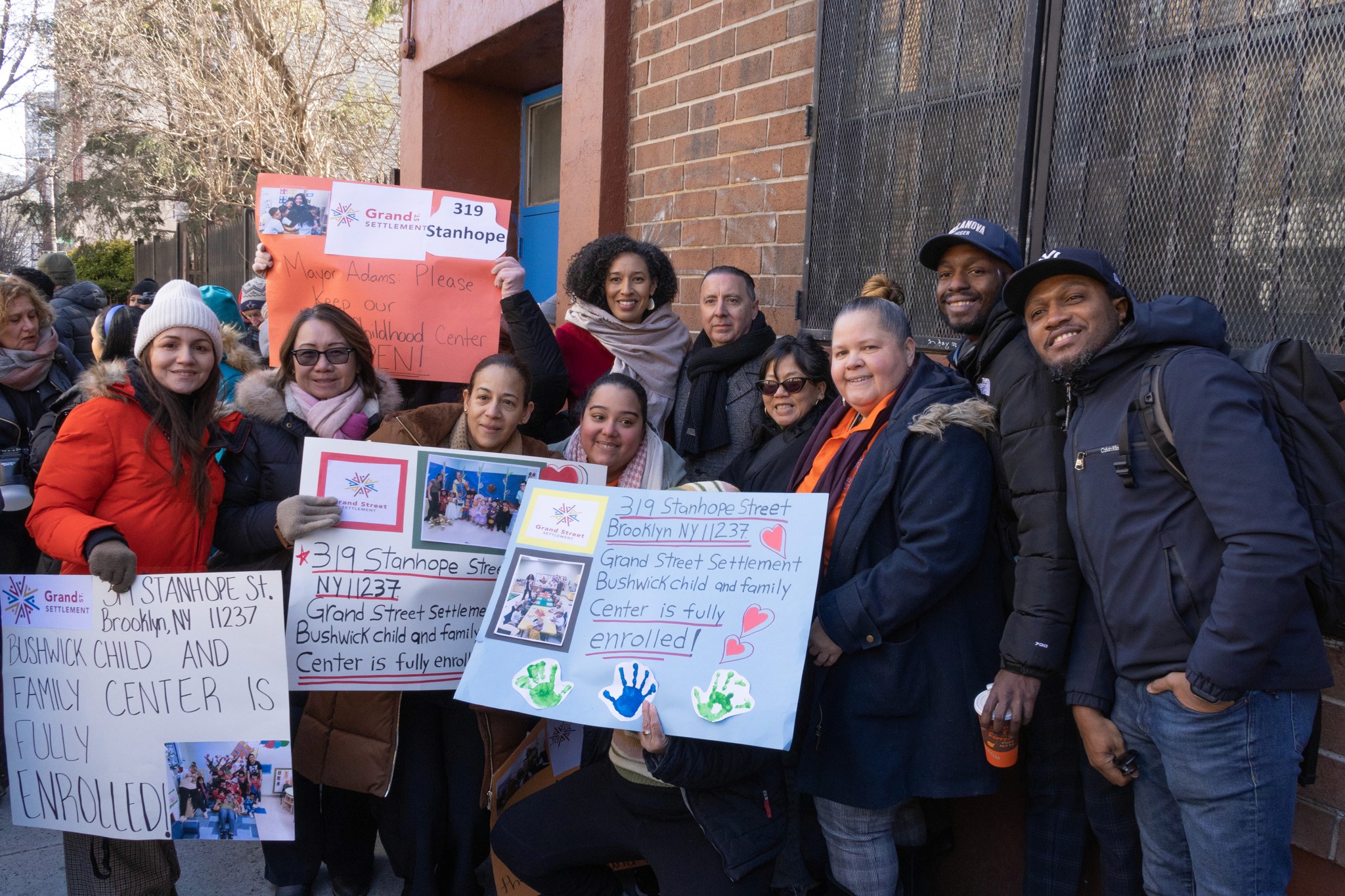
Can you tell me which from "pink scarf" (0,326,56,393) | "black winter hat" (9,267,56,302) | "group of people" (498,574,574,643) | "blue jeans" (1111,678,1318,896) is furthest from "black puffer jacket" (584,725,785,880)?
"black winter hat" (9,267,56,302)

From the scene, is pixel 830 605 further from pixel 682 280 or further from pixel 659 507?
pixel 682 280

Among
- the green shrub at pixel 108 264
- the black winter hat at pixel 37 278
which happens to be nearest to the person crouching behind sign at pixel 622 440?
the black winter hat at pixel 37 278

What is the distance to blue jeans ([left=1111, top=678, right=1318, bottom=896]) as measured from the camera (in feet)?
6.35

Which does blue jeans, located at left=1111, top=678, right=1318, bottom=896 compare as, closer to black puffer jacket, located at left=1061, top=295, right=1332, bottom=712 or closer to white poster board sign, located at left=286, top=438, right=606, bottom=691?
black puffer jacket, located at left=1061, top=295, right=1332, bottom=712

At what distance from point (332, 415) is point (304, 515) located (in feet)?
1.83

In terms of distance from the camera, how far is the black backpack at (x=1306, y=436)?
6.15ft

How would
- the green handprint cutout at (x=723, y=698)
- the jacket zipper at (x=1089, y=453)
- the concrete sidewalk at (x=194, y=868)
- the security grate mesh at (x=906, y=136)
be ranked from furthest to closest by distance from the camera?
the security grate mesh at (x=906, y=136) < the concrete sidewalk at (x=194, y=868) < the green handprint cutout at (x=723, y=698) < the jacket zipper at (x=1089, y=453)

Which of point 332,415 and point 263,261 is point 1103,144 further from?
point 263,261

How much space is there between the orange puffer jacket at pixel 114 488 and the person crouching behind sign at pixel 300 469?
0.23 meters

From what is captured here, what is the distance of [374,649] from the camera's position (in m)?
2.73

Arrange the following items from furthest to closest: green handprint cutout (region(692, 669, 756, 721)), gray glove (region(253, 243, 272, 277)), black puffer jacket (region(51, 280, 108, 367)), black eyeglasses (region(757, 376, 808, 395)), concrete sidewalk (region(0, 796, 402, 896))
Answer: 1. black puffer jacket (region(51, 280, 108, 367))
2. gray glove (region(253, 243, 272, 277))
3. concrete sidewalk (region(0, 796, 402, 896))
4. black eyeglasses (region(757, 376, 808, 395))
5. green handprint cutout (region(692, 669, 756, 721))

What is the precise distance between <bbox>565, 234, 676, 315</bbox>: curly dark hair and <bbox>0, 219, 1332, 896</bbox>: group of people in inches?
34.6

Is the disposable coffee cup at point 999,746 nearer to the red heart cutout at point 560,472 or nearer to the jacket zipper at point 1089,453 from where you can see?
the jacket zipper at point 1089,453

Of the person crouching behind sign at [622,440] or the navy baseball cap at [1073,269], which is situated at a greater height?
the navy baseball cap at [1073,269]
